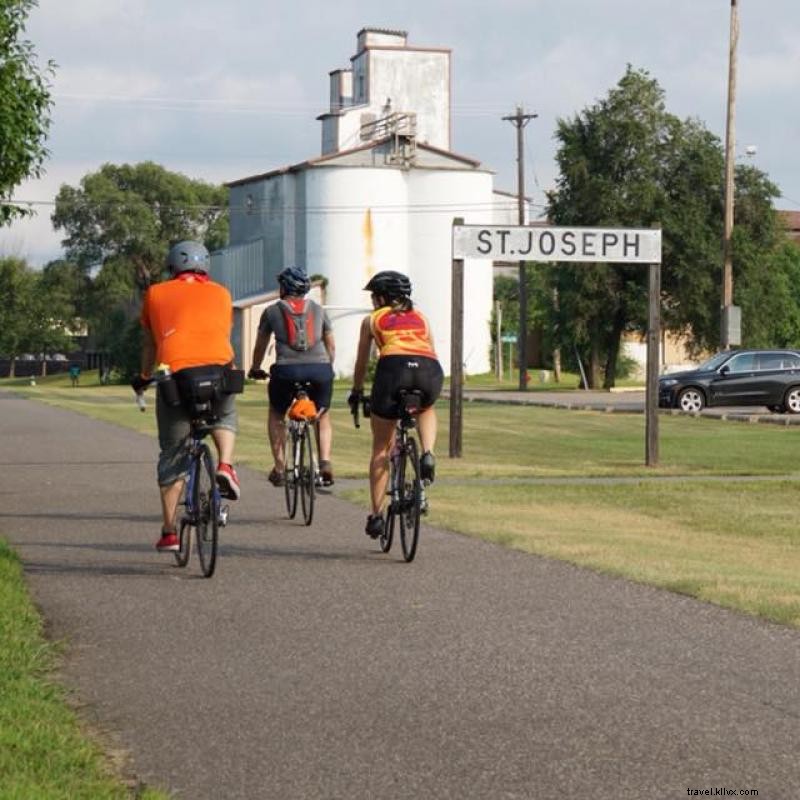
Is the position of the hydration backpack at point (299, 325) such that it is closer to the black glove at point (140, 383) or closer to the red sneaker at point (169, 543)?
the black glove at point (140, 383)

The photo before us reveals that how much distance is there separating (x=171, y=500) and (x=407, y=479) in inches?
54.8

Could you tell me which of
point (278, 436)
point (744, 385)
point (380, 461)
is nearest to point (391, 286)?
point (380, 461)

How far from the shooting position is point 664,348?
95.6 m

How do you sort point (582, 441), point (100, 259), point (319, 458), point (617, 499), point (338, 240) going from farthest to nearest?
point (100, 259), point (338, 240), point (582, 441), point (617, 499), point (319, 458)

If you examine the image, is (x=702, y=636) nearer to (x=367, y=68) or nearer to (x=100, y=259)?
(x=367, y=68)

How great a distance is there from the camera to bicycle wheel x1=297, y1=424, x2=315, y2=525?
13.7 meters

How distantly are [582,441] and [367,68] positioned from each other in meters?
69.2

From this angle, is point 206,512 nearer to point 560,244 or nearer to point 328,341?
point 328,341

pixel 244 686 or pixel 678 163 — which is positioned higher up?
pixel 678 163

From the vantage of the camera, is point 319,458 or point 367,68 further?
point 367,68

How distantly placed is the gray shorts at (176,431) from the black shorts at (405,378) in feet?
3.16

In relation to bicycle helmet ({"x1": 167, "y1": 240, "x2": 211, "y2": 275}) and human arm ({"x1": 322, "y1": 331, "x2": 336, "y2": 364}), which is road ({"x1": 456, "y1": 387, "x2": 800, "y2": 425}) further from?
bicycle helmet ({"x1": 167, "y1": 240, "x2": 211, "y2": 275})

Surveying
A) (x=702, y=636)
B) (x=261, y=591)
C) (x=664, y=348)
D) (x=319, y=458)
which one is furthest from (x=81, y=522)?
(x=664, y=348)

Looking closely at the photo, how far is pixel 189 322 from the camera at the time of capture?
10.6 metres
